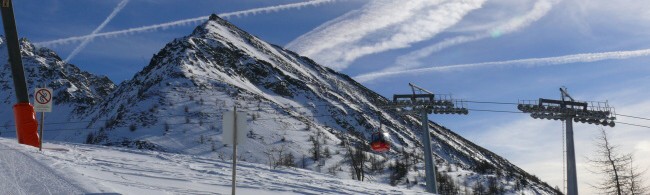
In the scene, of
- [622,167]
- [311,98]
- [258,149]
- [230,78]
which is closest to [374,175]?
[258,149]

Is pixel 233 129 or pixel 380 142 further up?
pixel 380 142

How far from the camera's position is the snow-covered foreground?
11.2m

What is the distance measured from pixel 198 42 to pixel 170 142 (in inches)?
3444

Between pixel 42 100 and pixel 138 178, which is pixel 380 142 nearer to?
pixel 42 100

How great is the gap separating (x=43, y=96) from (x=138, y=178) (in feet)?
19.6

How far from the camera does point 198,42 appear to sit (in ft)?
520

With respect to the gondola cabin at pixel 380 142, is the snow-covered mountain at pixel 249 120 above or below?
above

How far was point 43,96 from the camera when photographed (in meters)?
18.8

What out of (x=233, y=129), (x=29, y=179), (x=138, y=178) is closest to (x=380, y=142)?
(x=138, y=178)

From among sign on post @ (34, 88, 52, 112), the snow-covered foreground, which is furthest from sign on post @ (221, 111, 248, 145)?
sign on post @ (34, 88, 52, 112)

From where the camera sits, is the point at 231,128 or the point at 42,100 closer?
the point at 231,128

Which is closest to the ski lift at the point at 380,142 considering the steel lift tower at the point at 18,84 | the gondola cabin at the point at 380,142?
the gondola cabin at the point at 380,142

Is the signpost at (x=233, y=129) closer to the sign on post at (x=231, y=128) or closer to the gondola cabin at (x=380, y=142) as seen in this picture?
the sign on post at (x=231, y=128)

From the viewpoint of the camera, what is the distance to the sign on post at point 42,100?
60.8 ft
